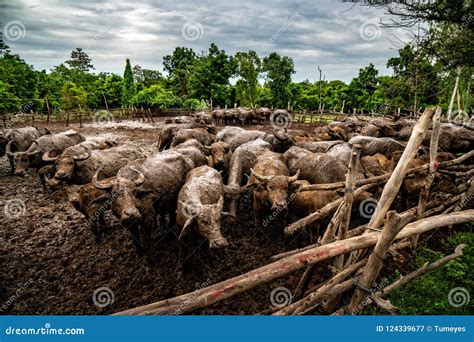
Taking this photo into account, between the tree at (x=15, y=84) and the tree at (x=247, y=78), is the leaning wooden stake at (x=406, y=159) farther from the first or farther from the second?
the tree at (x=247, y=78)

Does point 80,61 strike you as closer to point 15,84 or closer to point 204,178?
point 15,84

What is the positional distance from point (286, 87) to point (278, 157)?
36.2 meters

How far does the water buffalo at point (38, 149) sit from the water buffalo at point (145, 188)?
5.83 meters

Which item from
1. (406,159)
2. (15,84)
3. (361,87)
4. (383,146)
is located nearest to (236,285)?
(406,159)

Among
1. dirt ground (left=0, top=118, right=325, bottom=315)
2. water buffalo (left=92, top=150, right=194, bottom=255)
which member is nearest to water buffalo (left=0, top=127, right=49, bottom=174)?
dirt ground (left=0, top=118, right=325, bottom=315)

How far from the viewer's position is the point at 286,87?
137ft

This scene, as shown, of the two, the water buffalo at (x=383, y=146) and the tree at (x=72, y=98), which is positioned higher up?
the tree at (x=72, y=98)

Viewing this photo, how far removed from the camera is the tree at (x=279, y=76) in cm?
4066

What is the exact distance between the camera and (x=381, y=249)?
10.6ft

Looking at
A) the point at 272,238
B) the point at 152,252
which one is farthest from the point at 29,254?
the point at 272,238

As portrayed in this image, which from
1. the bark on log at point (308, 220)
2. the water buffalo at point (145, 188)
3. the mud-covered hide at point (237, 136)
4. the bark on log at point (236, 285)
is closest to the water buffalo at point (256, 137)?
the mud-covered hide at point (237, 136)

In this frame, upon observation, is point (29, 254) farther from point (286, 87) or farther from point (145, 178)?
point (286, 87)

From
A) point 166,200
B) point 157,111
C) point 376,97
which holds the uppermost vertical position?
point 376,97

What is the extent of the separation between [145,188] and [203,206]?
1.66m
